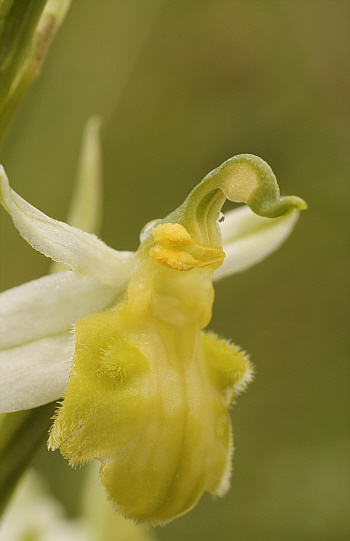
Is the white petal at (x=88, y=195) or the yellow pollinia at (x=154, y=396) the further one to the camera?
the white petal at (x=88, y=195)

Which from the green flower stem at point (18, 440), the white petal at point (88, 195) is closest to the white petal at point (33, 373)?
the green flower stem at point (18, 440)

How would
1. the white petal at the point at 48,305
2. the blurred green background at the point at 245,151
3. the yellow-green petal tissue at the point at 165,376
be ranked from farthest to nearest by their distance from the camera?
the blurred green background at the point at 245,151, the white petal at the point at 48,305, the yellow-green petal tissue at the point at 165,376

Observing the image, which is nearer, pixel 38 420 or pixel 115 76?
pixel 38 420

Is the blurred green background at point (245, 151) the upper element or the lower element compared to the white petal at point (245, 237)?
lower

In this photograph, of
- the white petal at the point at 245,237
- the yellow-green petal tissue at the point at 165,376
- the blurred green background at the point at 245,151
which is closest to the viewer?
the yellow-green petal tissue at the point at 165,376

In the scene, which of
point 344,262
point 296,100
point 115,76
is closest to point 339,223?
point 344,262

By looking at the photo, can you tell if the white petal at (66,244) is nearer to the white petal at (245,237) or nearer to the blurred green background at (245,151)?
the white petal at (245,237)

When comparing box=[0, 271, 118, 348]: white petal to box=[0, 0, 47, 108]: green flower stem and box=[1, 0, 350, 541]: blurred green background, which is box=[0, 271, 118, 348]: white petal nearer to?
box=[0, 0, 47, 108]: green flower stem

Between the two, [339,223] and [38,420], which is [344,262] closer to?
[339,223]
